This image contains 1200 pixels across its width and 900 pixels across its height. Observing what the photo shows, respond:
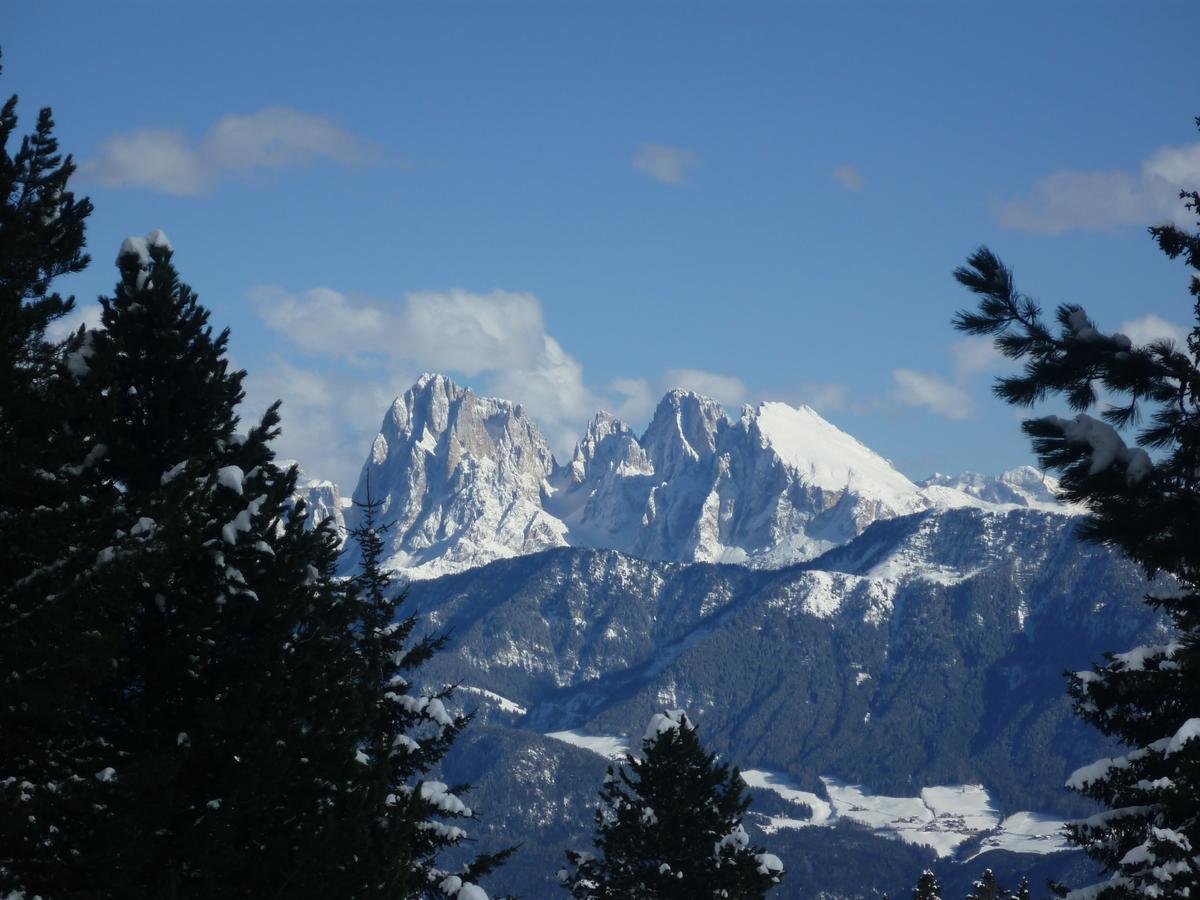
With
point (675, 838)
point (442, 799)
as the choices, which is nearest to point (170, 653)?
point (442, 799)

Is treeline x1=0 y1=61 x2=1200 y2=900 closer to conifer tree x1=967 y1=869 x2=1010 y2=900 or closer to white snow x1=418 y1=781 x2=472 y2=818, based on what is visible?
white snow x1=418 y1=781 x2=472 y2=818

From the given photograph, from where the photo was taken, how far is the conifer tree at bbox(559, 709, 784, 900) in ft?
133

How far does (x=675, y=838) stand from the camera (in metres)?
41.0

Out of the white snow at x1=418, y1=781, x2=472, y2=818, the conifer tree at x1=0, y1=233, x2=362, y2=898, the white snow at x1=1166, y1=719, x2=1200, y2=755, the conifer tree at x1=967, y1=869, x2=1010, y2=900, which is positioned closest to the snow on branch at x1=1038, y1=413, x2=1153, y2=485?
the white snow at x1=1166, y1=719, x2=1200, y2=755

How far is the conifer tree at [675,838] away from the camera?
4041 centimetres

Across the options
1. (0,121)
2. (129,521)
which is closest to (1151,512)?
(129,521)

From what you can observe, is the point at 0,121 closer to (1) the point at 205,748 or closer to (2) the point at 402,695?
(1) the point at 205,748

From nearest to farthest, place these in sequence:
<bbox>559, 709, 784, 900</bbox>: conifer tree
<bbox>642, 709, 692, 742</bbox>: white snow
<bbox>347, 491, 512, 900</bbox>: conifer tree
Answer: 1. <bbox>347, 491, 512, 900</bbox>: conifer tree
2. <bbox>559, 709, 784, 900</bbox>: conifer tree
3. <bbox>642, 709, 692, 742</bbox>: white snow

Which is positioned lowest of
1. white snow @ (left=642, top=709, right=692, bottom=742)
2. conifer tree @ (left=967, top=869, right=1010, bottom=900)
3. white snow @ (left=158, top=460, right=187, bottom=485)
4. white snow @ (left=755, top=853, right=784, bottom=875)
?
white snow @ (left=755, top=853, right=784, bottom=875)

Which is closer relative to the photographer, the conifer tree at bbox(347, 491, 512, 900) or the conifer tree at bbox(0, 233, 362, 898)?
the conifer tree at bbox(0, 233, 362, 898)

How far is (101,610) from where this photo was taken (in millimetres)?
14930

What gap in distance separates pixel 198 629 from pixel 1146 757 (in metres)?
13.8

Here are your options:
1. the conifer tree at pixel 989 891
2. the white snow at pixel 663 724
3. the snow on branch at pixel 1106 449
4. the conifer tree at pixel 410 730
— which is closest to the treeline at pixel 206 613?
the snow on branch at pixel 1106 449

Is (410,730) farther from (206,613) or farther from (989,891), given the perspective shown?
(989,891)
